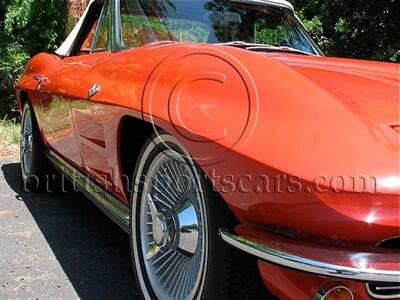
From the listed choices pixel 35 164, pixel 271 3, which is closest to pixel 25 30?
pixel 35 164

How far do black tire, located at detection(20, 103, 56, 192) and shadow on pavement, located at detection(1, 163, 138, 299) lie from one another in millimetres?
103

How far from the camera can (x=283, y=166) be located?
1558 millimetres

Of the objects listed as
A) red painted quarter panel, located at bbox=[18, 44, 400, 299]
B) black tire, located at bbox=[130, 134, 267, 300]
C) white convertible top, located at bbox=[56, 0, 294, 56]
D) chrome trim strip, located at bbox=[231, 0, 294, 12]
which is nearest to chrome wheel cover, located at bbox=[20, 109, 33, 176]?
white convertible top, located at bbox=[56, 0, 294, 56]

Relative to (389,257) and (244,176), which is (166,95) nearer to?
(244,176)

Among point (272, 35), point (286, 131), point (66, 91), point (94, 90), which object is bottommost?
point (66, 91)

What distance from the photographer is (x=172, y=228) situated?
2246mm

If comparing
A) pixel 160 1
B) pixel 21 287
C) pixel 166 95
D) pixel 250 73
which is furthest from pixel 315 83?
pixel 21 287

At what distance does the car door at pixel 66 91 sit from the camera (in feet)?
10.5

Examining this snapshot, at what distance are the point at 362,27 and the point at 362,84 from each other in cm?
670

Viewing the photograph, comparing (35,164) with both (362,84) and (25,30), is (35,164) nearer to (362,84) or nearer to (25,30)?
(362,84)

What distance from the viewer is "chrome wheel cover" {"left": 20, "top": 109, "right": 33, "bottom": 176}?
183 inches

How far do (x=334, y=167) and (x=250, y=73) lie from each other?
528 millimetres

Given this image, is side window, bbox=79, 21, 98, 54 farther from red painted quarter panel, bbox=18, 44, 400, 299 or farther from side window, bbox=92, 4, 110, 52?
red painted quarter panel, bbox=18, 44, 400, 299

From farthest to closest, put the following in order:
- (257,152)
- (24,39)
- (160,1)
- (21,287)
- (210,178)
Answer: (24,39) → (160,1) → (21,287) → (210,178) → (257,152)
